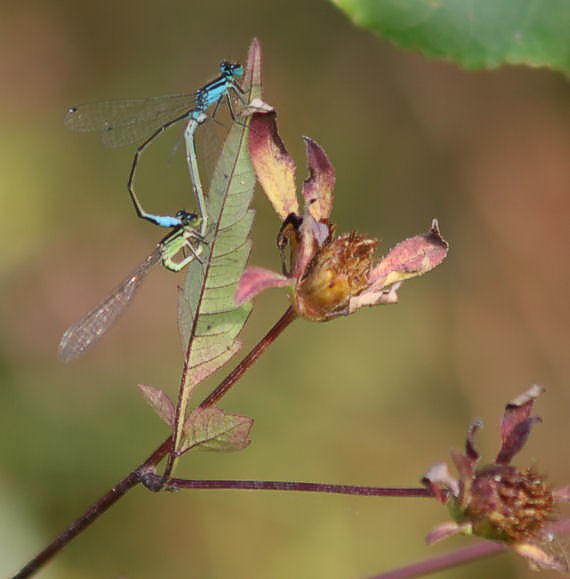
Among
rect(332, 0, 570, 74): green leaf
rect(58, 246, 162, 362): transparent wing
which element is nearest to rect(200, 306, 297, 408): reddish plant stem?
rect(58, 246, 162, 362): transparent wing

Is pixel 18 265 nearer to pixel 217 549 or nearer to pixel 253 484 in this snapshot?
pixel 217 549

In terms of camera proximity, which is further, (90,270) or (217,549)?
(90,270)

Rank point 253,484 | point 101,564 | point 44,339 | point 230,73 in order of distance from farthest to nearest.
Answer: point 44,339 < point 101,564 < point 230,73 < point 253,484

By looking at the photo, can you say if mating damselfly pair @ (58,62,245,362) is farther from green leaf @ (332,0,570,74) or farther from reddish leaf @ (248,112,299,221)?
green leaf @ (332,0,570,74)

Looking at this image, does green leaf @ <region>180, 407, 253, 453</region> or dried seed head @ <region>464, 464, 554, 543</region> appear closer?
green leaf @ <region>180, 407, 253, 453</region>

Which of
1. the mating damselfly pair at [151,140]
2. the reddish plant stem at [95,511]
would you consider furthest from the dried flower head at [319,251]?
the reddish plant stem at [95,511]

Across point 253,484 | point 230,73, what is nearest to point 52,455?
point 230,73
